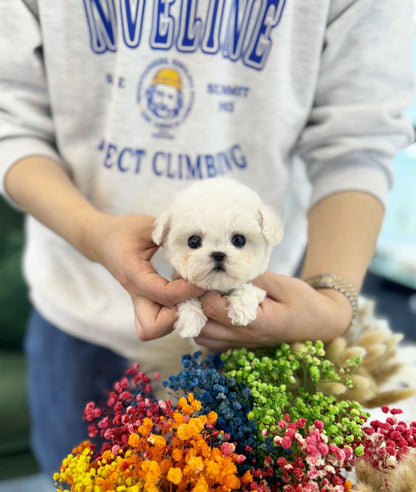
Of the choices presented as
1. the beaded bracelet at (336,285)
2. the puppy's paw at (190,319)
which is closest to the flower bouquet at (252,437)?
the puppy's paw at (190,319)

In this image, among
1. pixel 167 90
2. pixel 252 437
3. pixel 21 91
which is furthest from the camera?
pixel 21 91

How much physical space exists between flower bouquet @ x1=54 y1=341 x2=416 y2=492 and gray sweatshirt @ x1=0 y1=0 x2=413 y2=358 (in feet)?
0.47

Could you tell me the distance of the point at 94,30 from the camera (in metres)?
0.53

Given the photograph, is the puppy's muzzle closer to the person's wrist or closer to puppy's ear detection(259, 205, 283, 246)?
puppy's ear detection(259, 205, 283, 246)

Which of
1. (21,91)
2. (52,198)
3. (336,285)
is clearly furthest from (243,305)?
(21,91)

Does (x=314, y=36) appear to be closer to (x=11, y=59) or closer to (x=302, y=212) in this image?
(x=302, y=212)

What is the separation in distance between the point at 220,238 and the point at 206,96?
0.22 m

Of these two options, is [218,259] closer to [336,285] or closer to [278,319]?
[278,319]

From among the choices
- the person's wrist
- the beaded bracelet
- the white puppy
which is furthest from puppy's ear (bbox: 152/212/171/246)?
the beaded bracelet

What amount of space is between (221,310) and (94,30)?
1.18ft

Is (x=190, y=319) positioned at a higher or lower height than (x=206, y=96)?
lower

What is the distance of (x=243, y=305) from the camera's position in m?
0.41

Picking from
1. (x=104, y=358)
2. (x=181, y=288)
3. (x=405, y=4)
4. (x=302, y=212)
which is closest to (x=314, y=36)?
(x=405, y=4)

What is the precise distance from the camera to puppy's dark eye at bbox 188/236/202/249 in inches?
14.7
